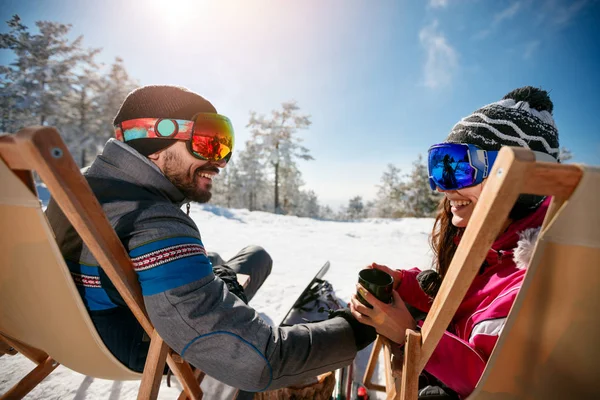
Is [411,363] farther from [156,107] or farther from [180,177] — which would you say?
[156,107]

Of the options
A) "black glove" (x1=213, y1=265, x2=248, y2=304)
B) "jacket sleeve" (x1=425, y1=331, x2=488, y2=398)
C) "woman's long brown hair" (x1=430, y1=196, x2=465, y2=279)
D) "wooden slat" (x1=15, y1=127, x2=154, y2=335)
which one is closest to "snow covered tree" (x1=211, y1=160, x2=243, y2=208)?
"black glove" (x1=213, y1=265, x2=248, y2=304)

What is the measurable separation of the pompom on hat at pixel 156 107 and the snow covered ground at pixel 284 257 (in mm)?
1998

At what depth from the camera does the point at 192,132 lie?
6.06 feet

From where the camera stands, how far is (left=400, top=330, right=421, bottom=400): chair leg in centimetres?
94

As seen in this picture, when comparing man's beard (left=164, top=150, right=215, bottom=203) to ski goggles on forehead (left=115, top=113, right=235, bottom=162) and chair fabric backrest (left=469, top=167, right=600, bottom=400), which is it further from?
chair fabric backrest (left=469, top=167, right=600, bottom=400)

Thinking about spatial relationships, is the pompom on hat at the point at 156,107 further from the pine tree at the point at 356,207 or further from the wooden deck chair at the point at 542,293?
the pine tree at the point at 356,207

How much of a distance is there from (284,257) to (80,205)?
17.3ft

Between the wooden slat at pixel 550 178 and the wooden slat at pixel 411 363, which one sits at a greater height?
the wooden slat at pixel 550 178

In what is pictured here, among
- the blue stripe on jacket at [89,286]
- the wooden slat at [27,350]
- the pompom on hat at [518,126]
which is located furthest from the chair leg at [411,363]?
the wooden slat at [27,350]

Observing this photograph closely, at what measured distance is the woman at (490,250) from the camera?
1065mm

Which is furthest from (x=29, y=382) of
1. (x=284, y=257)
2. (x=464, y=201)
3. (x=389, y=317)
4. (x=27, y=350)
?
(x=284, y=257)

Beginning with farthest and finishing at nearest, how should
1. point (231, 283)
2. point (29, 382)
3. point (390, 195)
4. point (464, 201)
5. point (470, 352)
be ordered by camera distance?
point (390, 195) < point (231, 283) < point (29, 382) < point (464, 201) < point (470, 352)

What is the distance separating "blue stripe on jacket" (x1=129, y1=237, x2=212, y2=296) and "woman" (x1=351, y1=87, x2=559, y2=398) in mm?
822

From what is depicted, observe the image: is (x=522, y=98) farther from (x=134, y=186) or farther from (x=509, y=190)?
(x=134, y=186)
